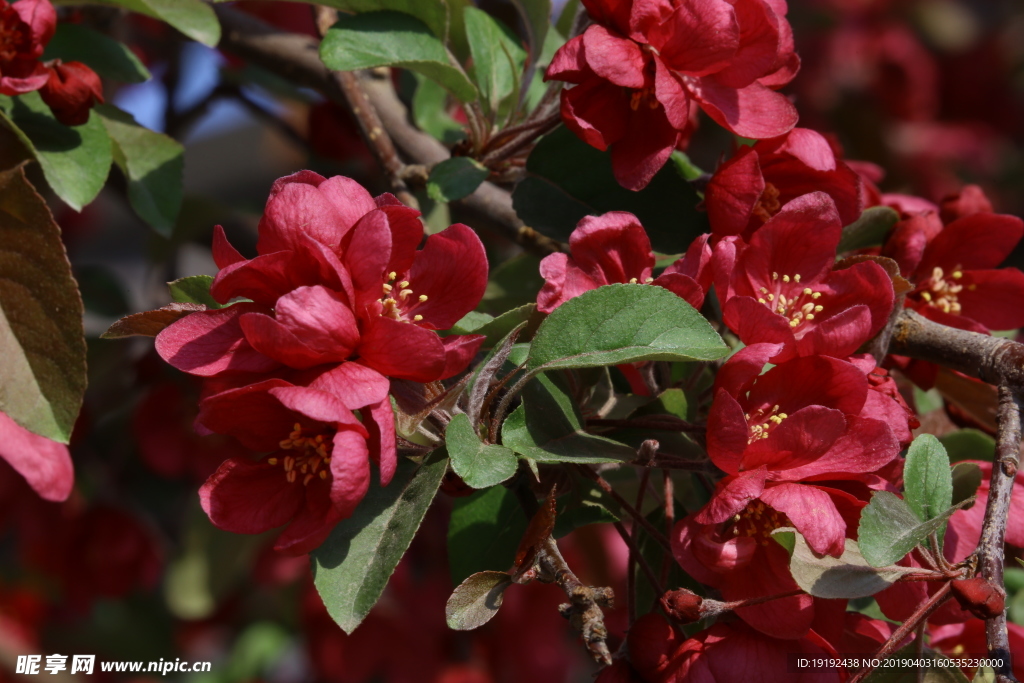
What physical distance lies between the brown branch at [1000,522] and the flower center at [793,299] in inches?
7.6

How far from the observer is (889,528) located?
2.22 feet

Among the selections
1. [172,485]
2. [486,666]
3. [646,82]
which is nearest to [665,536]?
[646,82]

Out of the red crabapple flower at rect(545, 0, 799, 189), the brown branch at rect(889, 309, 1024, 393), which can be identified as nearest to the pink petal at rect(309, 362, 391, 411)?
the red crabapple flower at rect(545, 0, 799, 189)

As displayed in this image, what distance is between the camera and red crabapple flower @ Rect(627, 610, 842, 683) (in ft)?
2.39

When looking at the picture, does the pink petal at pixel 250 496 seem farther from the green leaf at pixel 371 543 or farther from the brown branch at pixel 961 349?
the brown branch at pixel 961 349

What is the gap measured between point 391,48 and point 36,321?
44cm

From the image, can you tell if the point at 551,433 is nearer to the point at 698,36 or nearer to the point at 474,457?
the point at 474,457

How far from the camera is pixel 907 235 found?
3.18 feet

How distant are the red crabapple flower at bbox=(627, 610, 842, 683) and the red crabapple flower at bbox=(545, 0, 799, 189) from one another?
41 centimetres

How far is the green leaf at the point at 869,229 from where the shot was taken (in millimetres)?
975

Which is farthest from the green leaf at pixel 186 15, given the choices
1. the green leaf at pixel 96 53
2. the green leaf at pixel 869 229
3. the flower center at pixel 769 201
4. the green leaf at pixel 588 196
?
the green leaf at pixel 869 229

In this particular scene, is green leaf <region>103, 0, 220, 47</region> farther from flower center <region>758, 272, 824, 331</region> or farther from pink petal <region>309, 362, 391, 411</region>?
flower center <region>758, 272, 824, 331</region>

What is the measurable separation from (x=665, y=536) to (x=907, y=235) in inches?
17.1

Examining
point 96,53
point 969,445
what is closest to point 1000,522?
point 969,445
